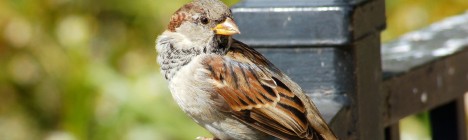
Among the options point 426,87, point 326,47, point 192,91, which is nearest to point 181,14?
point 192,91

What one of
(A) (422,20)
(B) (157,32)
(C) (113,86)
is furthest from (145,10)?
(A) (422,20)

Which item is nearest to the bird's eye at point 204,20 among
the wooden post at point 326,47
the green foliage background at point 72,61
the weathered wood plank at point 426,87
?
the wooden post at point 326,47

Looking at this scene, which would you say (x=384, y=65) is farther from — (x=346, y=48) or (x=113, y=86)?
(x=113, y=86)

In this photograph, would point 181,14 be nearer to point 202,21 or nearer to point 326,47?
point 202,21

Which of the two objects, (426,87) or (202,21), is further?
(426,87)

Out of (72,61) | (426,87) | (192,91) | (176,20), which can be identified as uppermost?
(176,20)

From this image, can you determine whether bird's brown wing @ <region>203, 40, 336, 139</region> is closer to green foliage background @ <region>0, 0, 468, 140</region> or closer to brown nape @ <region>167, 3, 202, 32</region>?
brown nape @ <region>167, 3, 202, 32</region>
